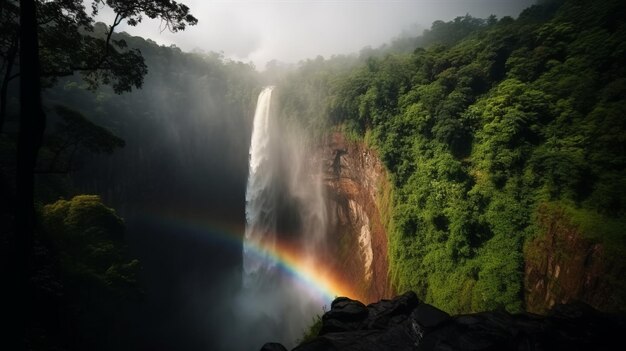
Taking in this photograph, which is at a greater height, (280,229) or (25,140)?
(25,140)

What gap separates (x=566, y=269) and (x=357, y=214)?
18.2 metres

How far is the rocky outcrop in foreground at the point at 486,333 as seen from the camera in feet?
23.1

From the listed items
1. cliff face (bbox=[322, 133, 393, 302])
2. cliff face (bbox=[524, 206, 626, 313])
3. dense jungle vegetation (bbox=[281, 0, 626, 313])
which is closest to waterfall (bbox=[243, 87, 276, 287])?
cliff face (bbox=[322, 133, 393, 302])

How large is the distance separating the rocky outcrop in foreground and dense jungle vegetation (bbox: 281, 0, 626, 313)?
578cm

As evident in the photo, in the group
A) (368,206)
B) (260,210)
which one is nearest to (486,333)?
(368,206)

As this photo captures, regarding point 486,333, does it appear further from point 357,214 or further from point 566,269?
point 357,214

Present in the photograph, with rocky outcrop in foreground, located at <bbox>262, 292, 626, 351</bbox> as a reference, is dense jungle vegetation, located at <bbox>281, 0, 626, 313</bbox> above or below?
above

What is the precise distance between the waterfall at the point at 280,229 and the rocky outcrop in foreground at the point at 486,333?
24.5 m

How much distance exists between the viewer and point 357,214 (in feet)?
98.8

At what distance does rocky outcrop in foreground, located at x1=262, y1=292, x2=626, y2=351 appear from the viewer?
23.1 ft

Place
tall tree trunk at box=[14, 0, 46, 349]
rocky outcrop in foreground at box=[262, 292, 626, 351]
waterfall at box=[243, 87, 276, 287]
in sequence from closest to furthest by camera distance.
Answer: tall tree trunk at box=[14, 0, 46, 349] < rocky outcrop in foreground at box=[262, 292, 626, 351] < waterfall at box=[243, 87, 276, 287]

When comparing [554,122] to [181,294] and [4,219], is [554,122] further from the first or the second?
[181,294]

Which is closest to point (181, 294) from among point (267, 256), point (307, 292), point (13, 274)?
point (267, 256)

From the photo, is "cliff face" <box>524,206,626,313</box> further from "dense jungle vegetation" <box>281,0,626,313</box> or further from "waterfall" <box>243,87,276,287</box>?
"waterfall" <box>243,87,276,287</box>
